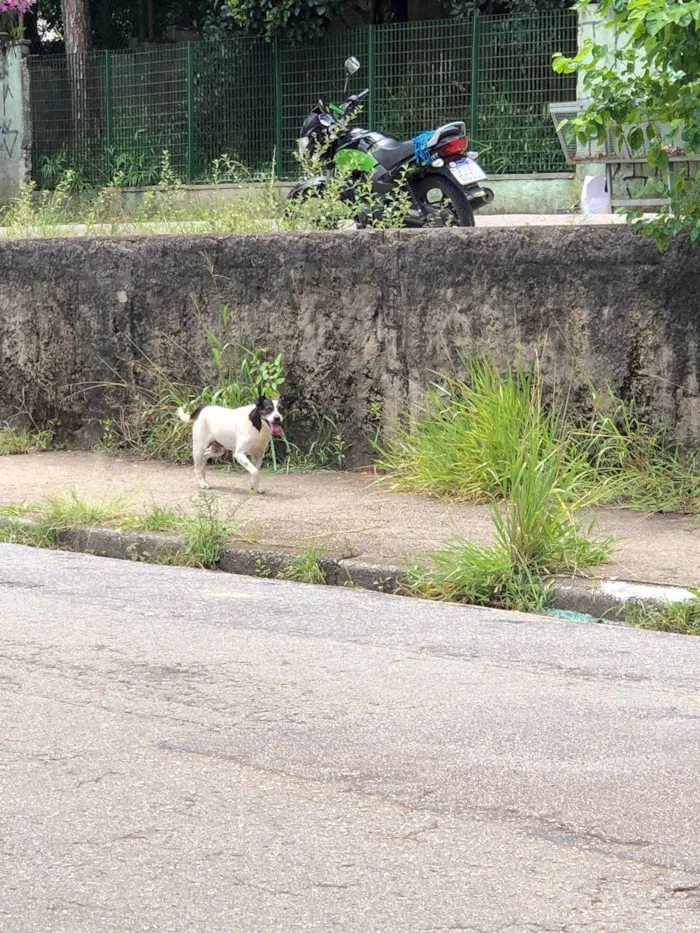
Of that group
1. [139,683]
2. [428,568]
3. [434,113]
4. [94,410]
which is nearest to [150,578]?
[428,568]

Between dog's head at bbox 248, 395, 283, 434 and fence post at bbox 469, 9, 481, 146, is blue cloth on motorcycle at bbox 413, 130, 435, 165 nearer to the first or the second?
dog's head at bbox 248, 395, 283, 434

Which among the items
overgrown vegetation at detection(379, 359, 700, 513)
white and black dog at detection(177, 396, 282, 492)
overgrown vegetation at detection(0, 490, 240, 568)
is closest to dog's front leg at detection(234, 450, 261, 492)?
white and black dog at detection(177, 396, 282, 492)

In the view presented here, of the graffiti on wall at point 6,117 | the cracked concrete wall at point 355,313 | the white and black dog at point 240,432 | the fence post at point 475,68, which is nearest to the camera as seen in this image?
the cracked concrete wall at point 355,313

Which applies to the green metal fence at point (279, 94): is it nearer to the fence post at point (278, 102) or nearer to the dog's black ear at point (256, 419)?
the fence post at point (278, 102)

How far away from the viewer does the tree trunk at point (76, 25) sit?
23.1 meters

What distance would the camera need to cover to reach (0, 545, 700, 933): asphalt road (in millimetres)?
3121

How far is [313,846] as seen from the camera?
134 inches

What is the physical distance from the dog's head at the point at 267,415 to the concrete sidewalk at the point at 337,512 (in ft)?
1.40

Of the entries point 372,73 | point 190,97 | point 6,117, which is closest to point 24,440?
point 372,73

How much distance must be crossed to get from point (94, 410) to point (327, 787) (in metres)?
6.58

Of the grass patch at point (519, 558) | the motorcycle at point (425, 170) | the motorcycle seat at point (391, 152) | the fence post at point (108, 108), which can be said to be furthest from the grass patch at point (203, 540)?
the fence post at point (108, 108)

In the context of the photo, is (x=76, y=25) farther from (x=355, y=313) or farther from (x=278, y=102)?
(x=355, y=313)

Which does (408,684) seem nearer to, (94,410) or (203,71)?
(94,410)

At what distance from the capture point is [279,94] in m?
20.3
